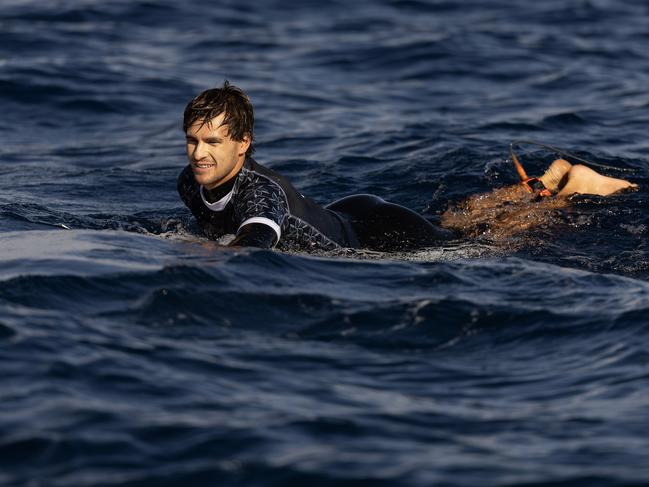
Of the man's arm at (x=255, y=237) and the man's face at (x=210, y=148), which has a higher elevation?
the man's face at (x=210, y=148)

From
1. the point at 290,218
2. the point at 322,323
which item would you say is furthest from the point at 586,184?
the point at 322,323

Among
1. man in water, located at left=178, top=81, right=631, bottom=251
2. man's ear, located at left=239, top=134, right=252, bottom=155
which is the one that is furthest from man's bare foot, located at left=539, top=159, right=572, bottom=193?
man's ear, located at left=239, top=134, right=252, bottom=155

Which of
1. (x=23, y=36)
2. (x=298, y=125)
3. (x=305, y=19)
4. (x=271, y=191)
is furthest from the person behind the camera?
(x=305, y=19)

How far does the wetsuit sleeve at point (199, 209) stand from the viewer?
7719 mm

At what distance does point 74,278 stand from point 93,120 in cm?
739

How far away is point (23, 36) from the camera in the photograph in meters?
16.5

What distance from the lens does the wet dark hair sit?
729cm

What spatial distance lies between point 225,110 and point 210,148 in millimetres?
256

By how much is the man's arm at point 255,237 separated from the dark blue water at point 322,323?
0.16m

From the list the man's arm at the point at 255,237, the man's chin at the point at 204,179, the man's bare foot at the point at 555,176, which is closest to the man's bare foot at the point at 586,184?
the man's bare foot at the point at 555,176

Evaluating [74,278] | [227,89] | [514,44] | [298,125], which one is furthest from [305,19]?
[74,278]

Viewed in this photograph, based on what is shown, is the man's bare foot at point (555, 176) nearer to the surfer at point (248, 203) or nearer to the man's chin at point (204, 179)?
the surfer at point (248, 203)

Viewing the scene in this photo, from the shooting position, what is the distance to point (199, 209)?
7879 millimetres

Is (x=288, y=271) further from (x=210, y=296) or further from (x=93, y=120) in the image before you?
(x=93, y=120)
